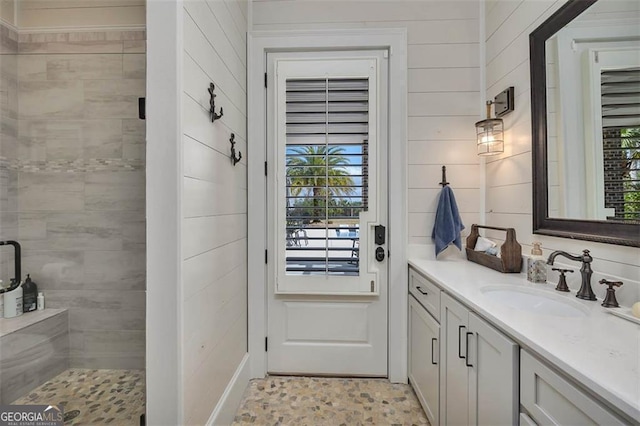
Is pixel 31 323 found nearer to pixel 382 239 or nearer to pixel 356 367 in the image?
pixel 356 367

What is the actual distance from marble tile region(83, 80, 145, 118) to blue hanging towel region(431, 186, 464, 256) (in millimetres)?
2147

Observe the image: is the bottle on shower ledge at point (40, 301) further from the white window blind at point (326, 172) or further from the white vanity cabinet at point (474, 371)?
the white vanity cabinet at point (474, 371)

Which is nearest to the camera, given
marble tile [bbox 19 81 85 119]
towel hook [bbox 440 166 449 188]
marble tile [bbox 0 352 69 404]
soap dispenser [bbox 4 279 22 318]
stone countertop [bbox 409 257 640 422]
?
stone countertop [bbox 409 257 640 422]

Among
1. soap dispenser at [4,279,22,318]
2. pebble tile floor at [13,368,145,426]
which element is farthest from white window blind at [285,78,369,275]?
soap dispenser at [4,279,22,318]

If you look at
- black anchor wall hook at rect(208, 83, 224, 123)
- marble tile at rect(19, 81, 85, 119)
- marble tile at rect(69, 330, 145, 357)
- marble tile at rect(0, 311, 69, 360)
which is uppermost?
marble tile at rect(19, 81, 85, 119)

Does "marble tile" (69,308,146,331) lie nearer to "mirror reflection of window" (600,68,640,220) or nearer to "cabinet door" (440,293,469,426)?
"cabinet door" (440,293,469,426)

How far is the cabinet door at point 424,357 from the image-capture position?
154cm

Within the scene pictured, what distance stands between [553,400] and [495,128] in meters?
1.63

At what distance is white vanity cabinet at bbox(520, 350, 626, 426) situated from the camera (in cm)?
64

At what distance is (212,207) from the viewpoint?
57.0 inches

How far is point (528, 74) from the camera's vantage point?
1642 mm

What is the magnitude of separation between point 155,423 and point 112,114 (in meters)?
1.83

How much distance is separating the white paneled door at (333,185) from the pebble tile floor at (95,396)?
1040 millimetres

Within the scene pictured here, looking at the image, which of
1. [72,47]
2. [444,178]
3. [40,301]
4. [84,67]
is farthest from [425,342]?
[72,47]
